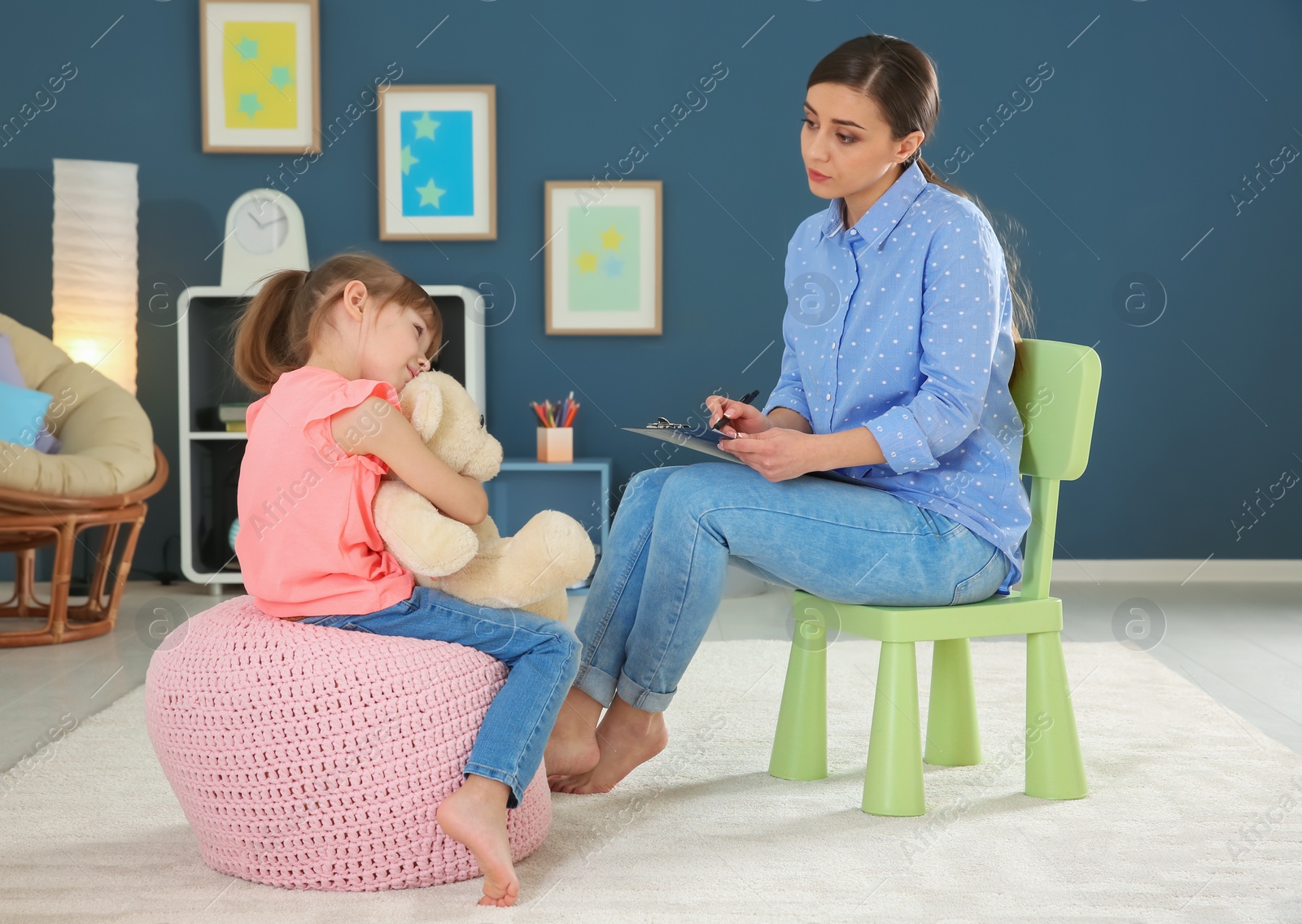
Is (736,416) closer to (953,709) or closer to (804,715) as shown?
(804,715)

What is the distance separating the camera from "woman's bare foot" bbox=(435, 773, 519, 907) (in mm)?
1277

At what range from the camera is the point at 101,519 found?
9.41ft

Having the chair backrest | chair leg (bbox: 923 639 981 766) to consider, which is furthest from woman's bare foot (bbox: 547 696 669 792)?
the chair backrest

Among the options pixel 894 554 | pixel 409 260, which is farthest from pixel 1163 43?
pixel 894 554

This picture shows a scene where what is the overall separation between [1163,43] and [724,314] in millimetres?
1612

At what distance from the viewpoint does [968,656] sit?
184 cm

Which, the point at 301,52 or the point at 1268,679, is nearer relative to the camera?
the point at 1268,679

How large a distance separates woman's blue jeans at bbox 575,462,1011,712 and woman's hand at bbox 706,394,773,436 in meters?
0.10

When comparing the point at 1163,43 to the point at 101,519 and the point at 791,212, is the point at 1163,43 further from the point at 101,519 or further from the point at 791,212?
the point at 101,519

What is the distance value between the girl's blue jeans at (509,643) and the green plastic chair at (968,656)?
1.41ft

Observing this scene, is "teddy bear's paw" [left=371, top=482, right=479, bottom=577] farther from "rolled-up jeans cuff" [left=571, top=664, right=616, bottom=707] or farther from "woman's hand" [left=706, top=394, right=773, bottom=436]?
"woman's hand" [left=706, top=394, right=773, bottom=436]

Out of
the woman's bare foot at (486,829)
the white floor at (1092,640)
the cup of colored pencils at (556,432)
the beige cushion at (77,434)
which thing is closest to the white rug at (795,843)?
the woman's bare foot at (486,829)

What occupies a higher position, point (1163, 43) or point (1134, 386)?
point (1163, 43)

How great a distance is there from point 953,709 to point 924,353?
1.89 feet
